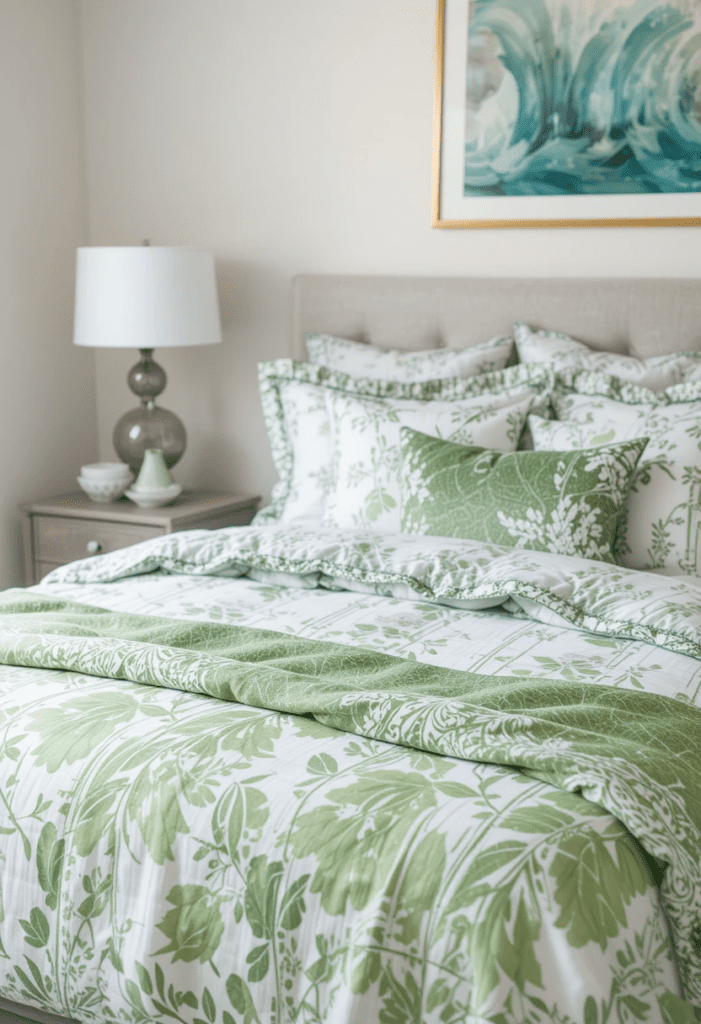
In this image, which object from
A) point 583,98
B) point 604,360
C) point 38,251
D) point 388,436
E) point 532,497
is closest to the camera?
point 532,497

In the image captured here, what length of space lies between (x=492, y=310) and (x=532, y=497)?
A: 0.89 meters

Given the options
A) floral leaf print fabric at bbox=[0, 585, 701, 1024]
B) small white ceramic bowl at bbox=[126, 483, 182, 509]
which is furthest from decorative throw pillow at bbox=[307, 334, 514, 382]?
floral leaf print fabric at bbox=[0, 585, 701, 1024]

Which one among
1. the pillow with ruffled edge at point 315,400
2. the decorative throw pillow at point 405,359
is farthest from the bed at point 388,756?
the decorative throw pillow at point 405,359

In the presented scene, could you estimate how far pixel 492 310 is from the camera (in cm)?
305

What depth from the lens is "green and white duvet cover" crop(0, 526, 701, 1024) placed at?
1256 mm

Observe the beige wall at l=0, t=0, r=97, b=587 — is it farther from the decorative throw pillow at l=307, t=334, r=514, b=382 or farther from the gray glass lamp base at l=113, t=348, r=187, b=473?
the decorative throw pillow at l=307, t=334, r=514, b=382

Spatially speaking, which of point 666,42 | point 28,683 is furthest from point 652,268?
point 28,683

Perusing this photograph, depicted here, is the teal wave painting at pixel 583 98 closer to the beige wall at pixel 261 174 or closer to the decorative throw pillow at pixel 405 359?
the beige wall at pixel 261 174

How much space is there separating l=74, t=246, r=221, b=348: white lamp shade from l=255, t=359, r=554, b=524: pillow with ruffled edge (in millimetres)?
313

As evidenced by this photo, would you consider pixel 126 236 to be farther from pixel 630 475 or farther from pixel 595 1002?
pixel 595 1002

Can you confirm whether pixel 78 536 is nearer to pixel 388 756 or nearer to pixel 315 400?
pixel 315 400

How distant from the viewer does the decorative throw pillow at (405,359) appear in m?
2.96

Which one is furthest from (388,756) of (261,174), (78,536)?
(261,174)

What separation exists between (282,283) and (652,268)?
1168mm
